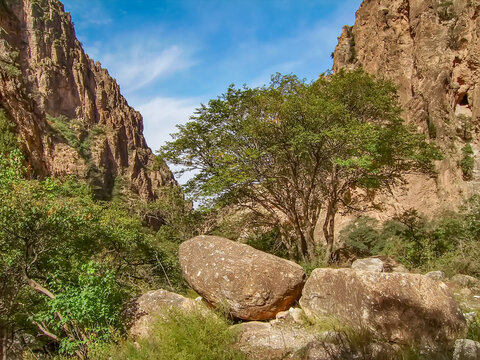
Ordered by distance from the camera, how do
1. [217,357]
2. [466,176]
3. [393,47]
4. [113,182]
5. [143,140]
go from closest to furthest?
1. [217,357]
2. [466,176]
3. [393,47]
4. [113,182]
5. [143,140]

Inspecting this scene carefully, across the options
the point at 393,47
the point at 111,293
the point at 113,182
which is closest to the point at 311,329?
the point at 111,293

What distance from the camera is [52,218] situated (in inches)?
213

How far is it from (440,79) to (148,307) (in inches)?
969

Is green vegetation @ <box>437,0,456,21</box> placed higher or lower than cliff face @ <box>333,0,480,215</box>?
higher

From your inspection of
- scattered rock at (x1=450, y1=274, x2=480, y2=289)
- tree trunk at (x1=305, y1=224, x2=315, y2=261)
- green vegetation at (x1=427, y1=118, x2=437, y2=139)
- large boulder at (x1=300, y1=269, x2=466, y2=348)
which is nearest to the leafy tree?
tree trunk at (x1=305, y1=224, x2=315, y2=261)

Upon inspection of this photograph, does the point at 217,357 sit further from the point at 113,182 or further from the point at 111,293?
the point at 113,182

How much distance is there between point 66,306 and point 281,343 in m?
3.56

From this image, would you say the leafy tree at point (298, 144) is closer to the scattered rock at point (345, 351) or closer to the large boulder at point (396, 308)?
the large boulder at point (396, 308)

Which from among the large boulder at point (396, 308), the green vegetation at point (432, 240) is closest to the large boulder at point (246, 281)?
the large boulder at point (396, 308)

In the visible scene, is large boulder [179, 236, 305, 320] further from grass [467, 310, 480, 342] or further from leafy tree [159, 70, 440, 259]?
leafy tree [159, 70, 440, 259]

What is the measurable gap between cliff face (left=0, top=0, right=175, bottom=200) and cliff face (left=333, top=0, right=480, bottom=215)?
42129mm

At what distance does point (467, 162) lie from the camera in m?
20.2

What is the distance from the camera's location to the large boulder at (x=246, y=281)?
6.77m

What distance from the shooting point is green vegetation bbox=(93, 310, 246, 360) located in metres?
4.43
